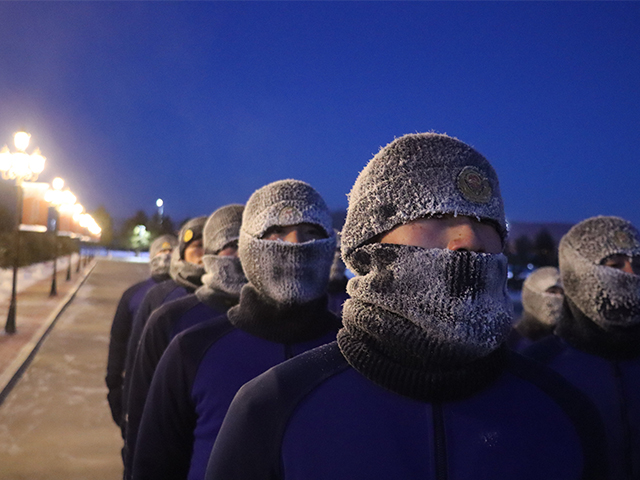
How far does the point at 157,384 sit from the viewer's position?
2.58 m

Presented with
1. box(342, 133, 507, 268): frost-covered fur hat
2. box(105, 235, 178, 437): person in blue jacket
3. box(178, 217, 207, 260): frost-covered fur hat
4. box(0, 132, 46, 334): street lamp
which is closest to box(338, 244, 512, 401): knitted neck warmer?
box(342, 133, 507, 268): frost-covered fur hat

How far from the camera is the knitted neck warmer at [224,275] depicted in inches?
160

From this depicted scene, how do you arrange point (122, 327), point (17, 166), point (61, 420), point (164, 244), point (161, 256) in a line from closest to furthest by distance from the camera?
1. point (122, 327)
2. point (61, 420)
3. point (161, 256)
4. point (164, 244)
5. point (17, 166)

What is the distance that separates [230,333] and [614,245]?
94.7 inches

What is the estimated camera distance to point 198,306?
13.1ft

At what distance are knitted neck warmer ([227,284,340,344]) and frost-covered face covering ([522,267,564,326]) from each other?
11.6 ft

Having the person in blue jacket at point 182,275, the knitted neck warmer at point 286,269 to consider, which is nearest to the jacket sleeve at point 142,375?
the knitted neck warmer at point 286,269

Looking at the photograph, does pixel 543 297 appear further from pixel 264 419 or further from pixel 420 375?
pixel 264 419

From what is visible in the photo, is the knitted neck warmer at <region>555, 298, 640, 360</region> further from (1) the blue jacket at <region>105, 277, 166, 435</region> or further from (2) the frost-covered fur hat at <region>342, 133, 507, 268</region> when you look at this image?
(1) the blue jacket at <region>105, 277, 166, 435</region>

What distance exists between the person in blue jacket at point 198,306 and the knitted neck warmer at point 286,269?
3.08ft

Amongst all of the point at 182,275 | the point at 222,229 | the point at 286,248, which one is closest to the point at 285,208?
the point at 286,248

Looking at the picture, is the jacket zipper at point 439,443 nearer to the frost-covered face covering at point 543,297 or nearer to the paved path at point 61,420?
the frost-covered face covering at point 543,297

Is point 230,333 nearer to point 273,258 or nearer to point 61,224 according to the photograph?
point 273,258

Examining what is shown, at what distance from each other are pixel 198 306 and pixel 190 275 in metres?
1.68
